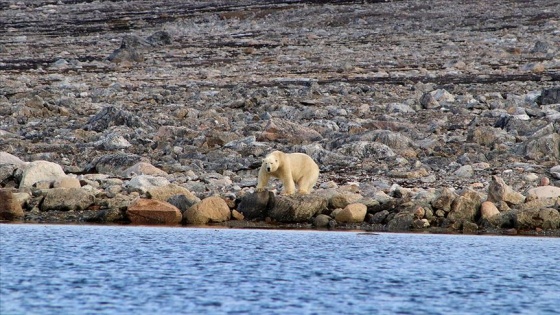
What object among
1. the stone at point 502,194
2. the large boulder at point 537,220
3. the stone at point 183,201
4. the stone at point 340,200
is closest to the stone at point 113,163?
the stone at point 183,201

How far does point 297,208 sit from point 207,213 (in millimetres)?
1320

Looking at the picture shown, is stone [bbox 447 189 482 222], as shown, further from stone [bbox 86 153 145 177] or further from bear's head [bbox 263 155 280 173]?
stone [bbox 86 153 145 177]

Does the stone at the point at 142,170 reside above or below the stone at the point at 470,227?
above

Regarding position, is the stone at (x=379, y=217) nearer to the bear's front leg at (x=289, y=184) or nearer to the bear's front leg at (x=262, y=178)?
the bear's front leg at (x=289, y=184)

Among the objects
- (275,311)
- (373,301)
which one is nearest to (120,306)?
(275,311)

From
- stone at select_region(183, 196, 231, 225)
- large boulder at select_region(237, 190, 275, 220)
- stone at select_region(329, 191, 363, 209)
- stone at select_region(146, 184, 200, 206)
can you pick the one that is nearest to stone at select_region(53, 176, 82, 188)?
stone at select_region(146, 184, 200, 206)

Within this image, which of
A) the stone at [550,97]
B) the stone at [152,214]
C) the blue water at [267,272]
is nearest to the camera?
the blue water at [267,272]

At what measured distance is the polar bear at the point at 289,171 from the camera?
16484 mm

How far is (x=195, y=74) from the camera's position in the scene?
37.2 meters

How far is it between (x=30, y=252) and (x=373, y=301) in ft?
15.4

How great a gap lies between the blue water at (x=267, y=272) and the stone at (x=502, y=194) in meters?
1.43

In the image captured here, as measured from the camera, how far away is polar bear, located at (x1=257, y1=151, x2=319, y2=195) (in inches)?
649

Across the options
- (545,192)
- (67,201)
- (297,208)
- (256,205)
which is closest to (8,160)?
(67,201)

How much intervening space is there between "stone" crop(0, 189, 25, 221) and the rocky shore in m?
0.03
